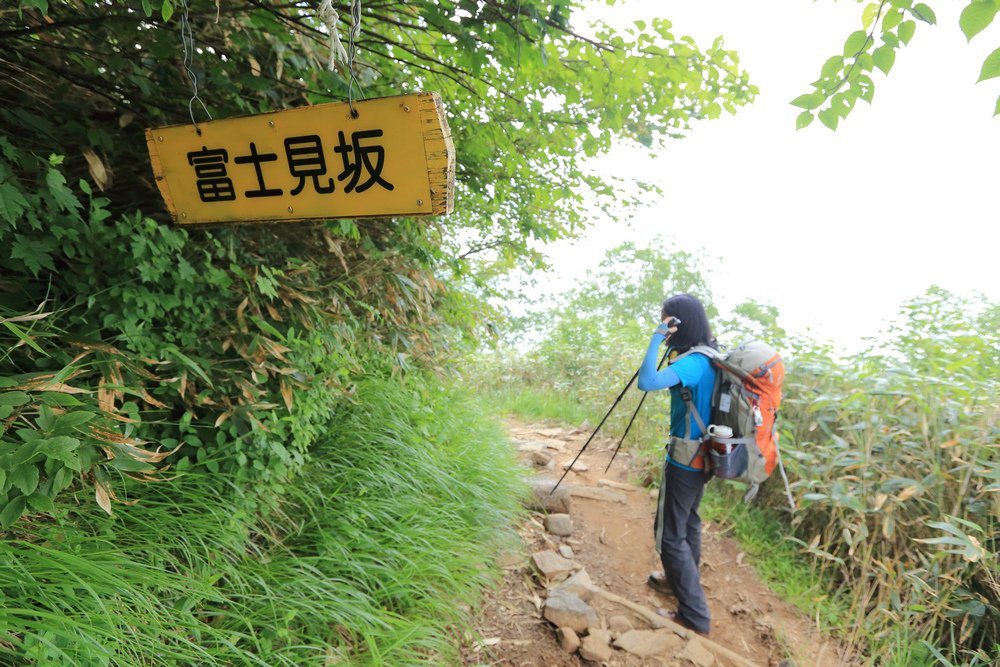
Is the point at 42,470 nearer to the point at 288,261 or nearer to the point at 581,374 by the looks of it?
the point at 288,261

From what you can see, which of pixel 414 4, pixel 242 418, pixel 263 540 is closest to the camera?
pixel 414 4

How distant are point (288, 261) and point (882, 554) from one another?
3.75 m

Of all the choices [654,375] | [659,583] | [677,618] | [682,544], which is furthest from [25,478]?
[659,583]

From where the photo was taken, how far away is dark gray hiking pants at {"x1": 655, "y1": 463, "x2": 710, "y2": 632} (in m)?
2.65

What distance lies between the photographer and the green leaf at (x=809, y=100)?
1.28m

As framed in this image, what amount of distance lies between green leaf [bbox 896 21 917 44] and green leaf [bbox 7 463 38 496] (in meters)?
2.37

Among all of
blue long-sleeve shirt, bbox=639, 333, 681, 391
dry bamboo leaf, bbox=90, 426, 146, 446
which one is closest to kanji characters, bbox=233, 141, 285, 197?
dry bamboo leaf, bbox=90, 426, 146, 446

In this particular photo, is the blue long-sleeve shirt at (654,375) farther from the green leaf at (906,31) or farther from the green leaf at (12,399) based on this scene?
the green leaf at (12,399)

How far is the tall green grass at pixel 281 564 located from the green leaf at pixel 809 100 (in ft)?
7.60

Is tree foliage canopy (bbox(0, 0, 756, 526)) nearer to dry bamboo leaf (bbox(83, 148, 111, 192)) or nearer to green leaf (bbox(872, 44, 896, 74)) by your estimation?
dry bamboo leaf (bbox(83, 148, 111, 192))

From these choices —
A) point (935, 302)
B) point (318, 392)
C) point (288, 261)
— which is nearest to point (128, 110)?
point (288, 261)

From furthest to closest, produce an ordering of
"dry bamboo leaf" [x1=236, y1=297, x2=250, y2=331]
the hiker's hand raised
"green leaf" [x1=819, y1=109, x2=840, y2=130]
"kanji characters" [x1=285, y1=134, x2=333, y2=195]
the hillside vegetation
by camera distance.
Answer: the hiker's hand raised → the hillside vegetation → "dry bamboo leaf" [x1=236, y1=297, x2=250, y2=331] → "kanji characters" [x1=285, y1=134, x2=333, y2=195] → "green leaf" [x1=819, y1=109, x2=840, y2=130]

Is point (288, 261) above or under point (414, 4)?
under

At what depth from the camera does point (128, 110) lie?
188 cm
